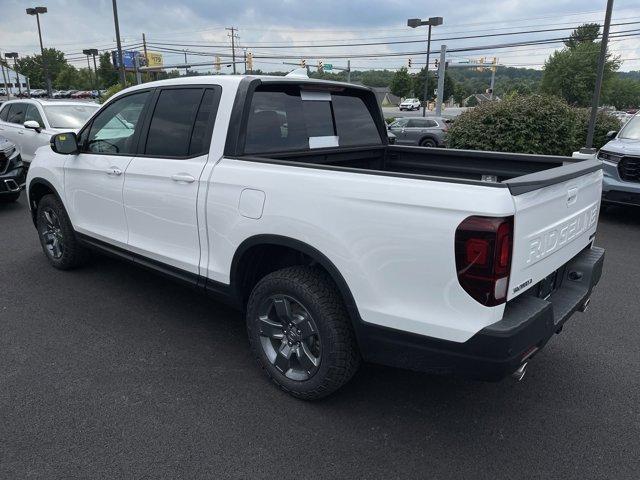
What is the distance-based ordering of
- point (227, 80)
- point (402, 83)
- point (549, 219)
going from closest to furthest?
1. point (549, 219)
2. point (227, 80)
3. point (402, 83)

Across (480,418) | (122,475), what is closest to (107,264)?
(122,475)

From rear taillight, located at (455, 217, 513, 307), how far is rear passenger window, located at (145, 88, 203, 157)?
2110 mm

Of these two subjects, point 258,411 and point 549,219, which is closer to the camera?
point 549,219

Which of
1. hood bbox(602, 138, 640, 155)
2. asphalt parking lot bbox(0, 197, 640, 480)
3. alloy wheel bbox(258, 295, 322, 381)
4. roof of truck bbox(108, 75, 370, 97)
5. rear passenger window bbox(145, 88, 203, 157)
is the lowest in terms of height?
asphalt parking lot bbox(0, 197, 640, 480)

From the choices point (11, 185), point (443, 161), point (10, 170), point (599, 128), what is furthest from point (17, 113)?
point (599, 128)

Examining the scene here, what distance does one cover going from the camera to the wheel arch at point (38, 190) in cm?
484

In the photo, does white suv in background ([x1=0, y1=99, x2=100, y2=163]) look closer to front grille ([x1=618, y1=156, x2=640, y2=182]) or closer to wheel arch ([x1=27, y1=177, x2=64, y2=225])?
wheel arch ([x1=27, y1=177, x2=64, y2=225])

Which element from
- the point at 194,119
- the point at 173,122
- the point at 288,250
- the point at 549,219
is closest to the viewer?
the point at 549,219

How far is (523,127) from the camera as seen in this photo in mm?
9984

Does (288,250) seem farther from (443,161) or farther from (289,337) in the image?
(443,161)

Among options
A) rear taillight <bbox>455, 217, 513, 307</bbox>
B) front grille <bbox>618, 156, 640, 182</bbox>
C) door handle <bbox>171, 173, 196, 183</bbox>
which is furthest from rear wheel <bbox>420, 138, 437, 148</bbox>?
rear taillight <bbox>455, 217, 513, 307</bbox>

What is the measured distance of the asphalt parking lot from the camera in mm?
2527

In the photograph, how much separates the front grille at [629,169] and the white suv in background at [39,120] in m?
9.81

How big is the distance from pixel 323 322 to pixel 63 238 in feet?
11.2
